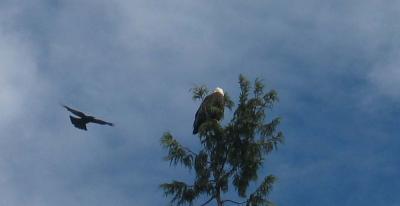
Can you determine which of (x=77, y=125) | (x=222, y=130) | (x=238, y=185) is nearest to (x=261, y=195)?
(x=238, y=185)

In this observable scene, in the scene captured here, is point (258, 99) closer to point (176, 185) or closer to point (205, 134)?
point (205, 134)

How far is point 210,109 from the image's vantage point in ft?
80.0

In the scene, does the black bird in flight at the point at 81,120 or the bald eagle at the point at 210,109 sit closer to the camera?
the black bird in flight at the point at 81,120

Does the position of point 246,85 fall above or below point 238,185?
above

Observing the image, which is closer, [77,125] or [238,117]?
[77,125]

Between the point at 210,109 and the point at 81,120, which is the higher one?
the point at 210,109

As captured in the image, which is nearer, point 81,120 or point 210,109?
point 81,120

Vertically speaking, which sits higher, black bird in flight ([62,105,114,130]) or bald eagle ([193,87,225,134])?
bald eagle ([193,87,225,134])

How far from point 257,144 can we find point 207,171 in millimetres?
1611

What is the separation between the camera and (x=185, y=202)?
76.4ft

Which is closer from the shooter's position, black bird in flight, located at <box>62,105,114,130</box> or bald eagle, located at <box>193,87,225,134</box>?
black bird in flight, located at <box>62,105,114,130</box>

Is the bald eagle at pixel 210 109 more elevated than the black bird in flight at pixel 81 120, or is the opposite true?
the bald eagle at pixel 210 109

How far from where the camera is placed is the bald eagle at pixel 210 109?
24.4m

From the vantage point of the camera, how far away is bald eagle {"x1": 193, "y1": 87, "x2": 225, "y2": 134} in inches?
960
